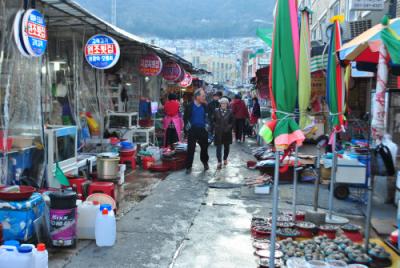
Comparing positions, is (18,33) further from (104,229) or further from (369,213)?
(369,213)

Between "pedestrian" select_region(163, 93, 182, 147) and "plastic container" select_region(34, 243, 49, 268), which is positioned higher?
"pedestrian" select_region(163, 93, 182, 147)

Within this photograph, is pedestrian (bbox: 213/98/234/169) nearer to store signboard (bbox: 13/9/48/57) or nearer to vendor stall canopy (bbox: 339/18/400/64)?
vendor stall canopy (bbox: 339/18/400/64)

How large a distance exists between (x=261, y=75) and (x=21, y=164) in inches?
422

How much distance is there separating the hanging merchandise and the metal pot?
3140mm

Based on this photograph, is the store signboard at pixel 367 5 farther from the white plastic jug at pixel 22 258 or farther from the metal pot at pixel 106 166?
the white plastic jug at pixel 22 258

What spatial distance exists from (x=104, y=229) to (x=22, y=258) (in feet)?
5.20

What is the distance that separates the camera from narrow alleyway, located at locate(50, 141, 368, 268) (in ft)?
18.2

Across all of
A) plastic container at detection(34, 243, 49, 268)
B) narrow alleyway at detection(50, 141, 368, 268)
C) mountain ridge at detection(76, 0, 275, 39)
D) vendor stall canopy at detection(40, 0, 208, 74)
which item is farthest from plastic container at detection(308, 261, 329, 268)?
mountain ridge at detection(76, 0, 275, 39)

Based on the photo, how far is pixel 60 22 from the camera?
9.68 m

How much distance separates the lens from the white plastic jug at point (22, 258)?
14.5ft

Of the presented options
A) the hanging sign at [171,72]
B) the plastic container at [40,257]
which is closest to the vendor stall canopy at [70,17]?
the plastic container at [40,257]

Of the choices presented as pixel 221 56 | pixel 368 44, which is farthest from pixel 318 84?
pixel 221 56

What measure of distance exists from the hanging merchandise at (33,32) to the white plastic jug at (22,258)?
3.27m

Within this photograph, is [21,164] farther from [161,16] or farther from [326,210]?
[161,16]
